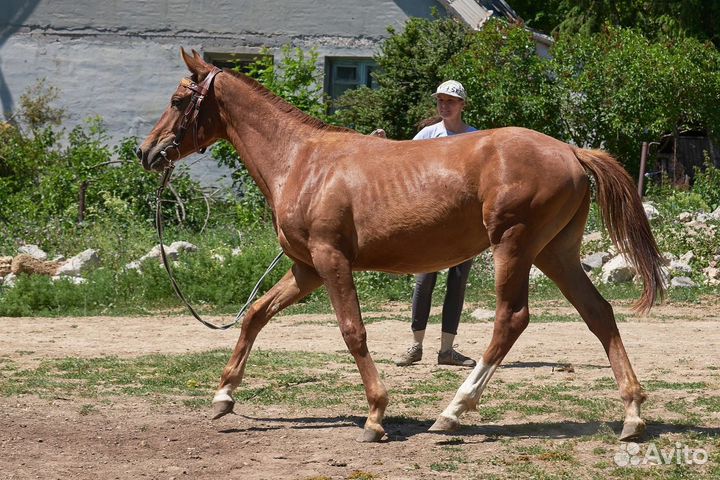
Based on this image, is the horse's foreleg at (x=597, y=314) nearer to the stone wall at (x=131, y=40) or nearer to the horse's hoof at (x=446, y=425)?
the horse's hoof at (x=446, y=425)

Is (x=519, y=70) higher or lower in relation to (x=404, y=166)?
lower

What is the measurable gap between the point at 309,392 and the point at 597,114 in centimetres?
1163

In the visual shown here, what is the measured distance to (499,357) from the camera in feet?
21.7

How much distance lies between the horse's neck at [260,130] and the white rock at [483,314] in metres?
5.09

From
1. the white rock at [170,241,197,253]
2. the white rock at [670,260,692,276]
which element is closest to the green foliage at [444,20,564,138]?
the white rock at [670,260,692,276]

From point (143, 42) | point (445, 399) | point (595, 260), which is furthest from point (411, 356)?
point (143, 42)

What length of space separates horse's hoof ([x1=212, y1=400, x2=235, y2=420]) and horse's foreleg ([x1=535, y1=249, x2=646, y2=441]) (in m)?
2.14

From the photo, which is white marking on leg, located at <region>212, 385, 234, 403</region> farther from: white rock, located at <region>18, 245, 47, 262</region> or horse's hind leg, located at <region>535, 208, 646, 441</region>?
white rock, located at <region>18, 245, 47, 262</region>

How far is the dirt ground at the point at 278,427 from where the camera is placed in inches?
234

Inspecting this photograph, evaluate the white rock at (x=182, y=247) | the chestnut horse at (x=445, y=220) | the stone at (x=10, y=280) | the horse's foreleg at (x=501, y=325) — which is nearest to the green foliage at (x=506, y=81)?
Result: the white rock at (x=182, y=247)

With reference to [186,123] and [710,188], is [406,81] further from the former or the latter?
[186,123]

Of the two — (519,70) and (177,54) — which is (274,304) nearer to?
(519,70)

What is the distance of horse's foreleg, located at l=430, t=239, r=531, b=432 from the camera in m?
6.56

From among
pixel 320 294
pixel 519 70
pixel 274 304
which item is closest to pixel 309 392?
pixel 274 304
